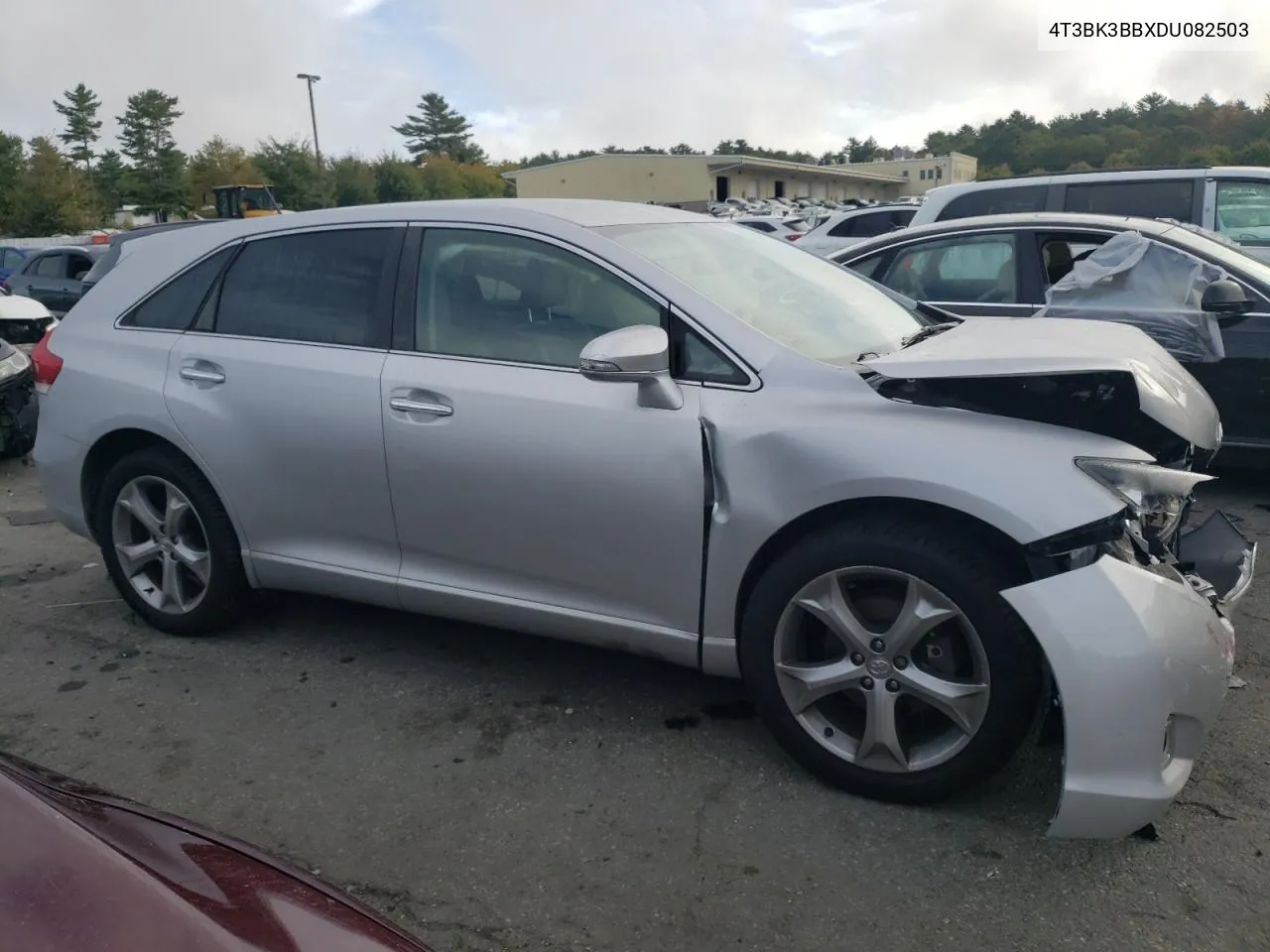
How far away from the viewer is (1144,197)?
7395 mm

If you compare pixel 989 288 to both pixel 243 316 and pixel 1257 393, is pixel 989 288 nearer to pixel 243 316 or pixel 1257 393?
pixel 1257 393

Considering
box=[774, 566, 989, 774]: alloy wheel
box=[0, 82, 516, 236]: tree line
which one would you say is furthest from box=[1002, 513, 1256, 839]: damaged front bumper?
box=[0, 82, 516, 236]: tree line

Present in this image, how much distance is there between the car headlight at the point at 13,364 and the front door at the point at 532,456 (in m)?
5.09

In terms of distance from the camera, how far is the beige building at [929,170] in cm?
7688

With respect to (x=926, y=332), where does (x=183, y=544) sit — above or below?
below

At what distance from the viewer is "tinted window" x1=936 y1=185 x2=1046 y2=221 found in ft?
24.9

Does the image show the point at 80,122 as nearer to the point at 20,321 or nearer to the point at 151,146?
the point at 151,146

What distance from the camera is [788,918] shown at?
8.18 ft

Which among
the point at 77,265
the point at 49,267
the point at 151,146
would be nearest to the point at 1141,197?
the point at 77,265

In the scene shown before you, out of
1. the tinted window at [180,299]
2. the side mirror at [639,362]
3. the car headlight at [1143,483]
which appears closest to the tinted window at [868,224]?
the tinted window at [180,299]

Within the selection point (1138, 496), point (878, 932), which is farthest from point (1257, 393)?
point (878, 932)

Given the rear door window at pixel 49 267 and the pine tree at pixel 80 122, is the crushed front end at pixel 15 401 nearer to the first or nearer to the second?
the rear door window at pixel 49 267

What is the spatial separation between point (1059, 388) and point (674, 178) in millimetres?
60720

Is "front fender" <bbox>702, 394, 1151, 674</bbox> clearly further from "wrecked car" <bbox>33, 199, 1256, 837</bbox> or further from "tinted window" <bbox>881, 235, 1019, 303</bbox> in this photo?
"tinted window" <bbox>881, 235, 1019, 303</bbox>
